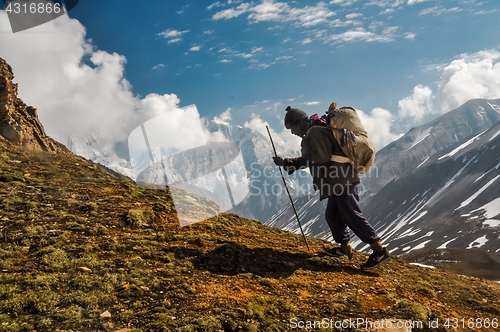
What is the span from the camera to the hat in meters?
8.10

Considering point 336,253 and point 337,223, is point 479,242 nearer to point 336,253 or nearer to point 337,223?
point 336,253

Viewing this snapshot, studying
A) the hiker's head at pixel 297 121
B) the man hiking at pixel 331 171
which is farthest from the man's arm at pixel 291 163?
the hiker's head at pixel 297 121

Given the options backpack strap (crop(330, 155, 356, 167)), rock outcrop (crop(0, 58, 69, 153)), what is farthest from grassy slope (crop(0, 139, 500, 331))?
rock outcrop (crop(0, 58, 69, 153))

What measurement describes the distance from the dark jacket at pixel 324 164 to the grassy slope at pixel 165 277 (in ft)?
7.09

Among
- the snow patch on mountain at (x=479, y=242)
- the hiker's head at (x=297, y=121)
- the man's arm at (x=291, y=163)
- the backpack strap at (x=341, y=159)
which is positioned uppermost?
the hiker's head at (x=297, y=121)

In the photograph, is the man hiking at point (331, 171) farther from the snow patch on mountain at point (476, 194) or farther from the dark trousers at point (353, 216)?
the snow patch on mountain at point (476, 194)

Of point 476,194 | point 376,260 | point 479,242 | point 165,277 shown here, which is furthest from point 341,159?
point 476,194

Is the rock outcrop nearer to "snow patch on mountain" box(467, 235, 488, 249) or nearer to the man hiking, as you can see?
the man hiking

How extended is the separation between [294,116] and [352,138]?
1.72m

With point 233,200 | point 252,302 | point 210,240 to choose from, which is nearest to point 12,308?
point 252,302

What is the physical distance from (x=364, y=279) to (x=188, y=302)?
4.29 meters

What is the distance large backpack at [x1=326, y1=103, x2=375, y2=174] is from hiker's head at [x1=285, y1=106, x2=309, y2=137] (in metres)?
0.71

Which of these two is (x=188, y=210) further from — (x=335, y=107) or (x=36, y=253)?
(x=335, y=107)

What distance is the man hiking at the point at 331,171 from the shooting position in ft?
24.2
